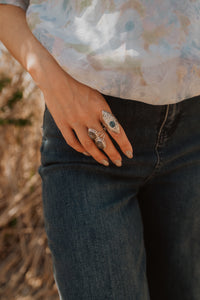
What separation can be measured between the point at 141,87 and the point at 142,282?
1.36 ft

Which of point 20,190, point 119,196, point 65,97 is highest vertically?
point 65,97

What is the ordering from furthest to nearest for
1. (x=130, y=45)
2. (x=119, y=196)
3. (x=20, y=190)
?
(x=20, y=190) < (x=119, y=196) < (x=130, y=45)

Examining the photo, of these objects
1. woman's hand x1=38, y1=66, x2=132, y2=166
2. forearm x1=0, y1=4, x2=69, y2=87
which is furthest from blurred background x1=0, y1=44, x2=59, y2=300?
woman's hand x1=38, y1=66, x2=132, y2=166

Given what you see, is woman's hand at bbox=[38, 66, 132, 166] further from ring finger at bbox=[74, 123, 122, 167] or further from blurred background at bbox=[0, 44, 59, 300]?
blurred background at bbox=[0, 44, 59, 300]

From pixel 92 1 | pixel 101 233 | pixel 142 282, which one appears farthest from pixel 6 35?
pixel 142 282

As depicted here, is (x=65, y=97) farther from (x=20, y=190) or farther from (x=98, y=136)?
(x=20, y=190)

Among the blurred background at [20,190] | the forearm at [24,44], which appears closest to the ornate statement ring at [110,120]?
the forearm at [24,44]

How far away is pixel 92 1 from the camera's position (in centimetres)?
65

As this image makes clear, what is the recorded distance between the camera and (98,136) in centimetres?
68

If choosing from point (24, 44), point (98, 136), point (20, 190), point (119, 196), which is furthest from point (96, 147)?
point (20, 190)

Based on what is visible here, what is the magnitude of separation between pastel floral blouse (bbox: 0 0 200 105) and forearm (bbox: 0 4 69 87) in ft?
0.08

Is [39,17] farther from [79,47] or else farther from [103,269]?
[103,269]

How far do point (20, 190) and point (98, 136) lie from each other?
1.65 m

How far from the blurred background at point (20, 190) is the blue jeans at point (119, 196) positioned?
55.5 inches
